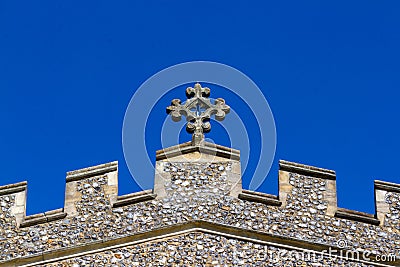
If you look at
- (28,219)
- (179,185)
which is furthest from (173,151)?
(28,219)

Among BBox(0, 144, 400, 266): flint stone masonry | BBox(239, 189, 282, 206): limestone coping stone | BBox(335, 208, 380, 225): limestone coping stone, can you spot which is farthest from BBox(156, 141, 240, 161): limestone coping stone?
BBox(335, 208, 380, 225): limestone coping stone

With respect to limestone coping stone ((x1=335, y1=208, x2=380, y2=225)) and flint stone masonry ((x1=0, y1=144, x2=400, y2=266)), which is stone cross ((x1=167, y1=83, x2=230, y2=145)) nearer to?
flint stone masonry ((x1=0, y1=144, x2=400, y2=266))

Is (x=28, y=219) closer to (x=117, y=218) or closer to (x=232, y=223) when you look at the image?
(x=117, y=218)

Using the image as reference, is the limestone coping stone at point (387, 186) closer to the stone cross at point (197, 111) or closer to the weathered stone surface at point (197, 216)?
the weathered stone surface at point (197, 216)

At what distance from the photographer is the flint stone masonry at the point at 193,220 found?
2022cm

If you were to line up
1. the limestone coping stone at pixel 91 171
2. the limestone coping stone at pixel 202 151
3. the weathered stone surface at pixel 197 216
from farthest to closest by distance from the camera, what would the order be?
the limestone coping stone at pixel 202 151, the limestone coping stone at pixel 91 171, the weathered stone surface at pixel 197 216

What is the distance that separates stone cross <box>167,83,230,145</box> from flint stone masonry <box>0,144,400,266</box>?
24cm

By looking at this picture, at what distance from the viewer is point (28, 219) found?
20.7 meters

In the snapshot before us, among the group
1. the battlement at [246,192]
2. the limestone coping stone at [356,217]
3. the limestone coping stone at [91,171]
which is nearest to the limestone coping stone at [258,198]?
the battlement at [246,192]

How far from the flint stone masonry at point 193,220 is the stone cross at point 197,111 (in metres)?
0.24

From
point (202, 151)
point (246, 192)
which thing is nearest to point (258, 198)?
point (246, 192)

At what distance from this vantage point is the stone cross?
21.1 meters

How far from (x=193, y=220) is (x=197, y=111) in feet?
4.79

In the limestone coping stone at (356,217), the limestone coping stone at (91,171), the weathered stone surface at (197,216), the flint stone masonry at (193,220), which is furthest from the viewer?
the limestone coping stone at (91,171)
